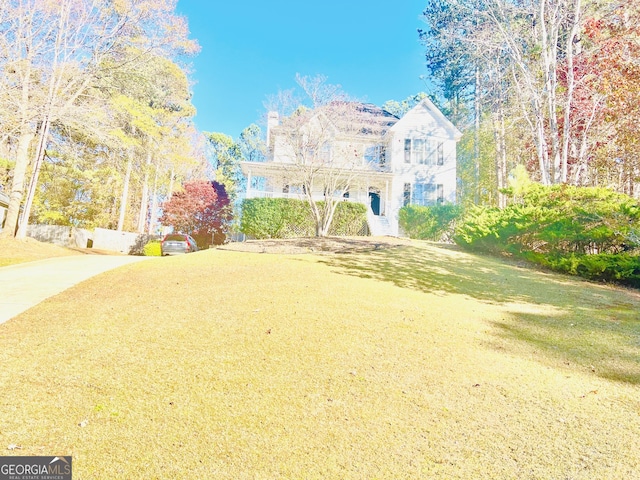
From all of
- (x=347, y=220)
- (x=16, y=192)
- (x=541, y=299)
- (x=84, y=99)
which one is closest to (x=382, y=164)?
(x=347, y=220)

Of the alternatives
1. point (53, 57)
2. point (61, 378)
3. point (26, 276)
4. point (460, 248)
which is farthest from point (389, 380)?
point (53, 57)

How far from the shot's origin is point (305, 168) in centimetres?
1712

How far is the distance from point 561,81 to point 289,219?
45.0ft

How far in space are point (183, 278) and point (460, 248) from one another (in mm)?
10454

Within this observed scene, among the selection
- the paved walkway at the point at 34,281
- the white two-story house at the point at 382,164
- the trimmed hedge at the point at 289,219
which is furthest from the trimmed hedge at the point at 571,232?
the paved walkway at the point at 34,281

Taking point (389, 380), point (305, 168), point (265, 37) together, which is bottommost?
point (389, 380)

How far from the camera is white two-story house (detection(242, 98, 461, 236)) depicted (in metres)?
19.0

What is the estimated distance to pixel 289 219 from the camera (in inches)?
752

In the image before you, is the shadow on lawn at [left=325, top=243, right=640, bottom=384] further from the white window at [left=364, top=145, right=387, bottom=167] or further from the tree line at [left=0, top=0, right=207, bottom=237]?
the tree line at [left=0, top=0, right=207, bottom=237]

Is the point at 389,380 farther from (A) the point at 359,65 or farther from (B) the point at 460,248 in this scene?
(A) the point at 359,65

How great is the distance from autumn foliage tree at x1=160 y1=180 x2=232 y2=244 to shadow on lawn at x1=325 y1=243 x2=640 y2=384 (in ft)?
56.8

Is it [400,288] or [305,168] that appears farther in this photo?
[305,168]

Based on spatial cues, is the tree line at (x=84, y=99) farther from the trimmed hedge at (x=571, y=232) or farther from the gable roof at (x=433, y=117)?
→ the trimmed hedge at (x=571, y=232)

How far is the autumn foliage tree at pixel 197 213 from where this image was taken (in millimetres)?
25625
